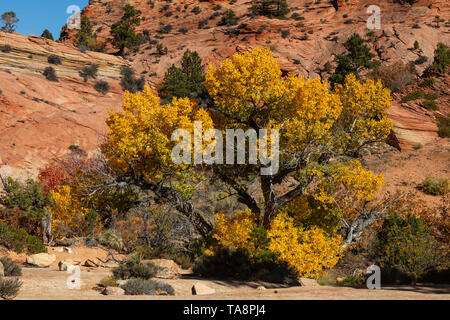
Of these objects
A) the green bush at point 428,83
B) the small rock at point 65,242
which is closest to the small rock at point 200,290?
the small rock at point 65,242

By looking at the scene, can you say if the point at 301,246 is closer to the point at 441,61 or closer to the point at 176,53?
the point at 441,61

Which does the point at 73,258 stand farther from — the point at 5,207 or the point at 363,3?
the point at 363,3

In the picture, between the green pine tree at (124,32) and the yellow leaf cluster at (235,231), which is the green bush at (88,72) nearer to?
the green pine tree at (124,32)

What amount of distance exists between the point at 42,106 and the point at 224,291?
33212mm

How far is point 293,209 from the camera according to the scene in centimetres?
1298

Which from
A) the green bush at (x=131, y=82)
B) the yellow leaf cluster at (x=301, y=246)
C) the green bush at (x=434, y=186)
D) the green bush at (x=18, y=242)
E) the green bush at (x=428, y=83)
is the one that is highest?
the green bush at (x=131, y=82)

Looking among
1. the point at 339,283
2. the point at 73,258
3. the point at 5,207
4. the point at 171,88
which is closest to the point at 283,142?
the point at 339,283

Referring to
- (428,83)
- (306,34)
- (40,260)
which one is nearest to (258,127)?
(40,260)

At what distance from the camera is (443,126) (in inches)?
1264

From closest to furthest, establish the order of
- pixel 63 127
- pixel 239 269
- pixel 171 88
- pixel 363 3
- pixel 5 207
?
pixel 239 269, pixel 5 207, pixel 63 127, pixel 171 88, pixel 363 3

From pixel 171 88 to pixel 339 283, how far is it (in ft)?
105

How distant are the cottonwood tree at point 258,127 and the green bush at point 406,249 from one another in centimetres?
424

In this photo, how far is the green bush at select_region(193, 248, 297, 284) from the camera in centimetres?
1259

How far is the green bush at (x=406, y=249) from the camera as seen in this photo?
14344 mm
